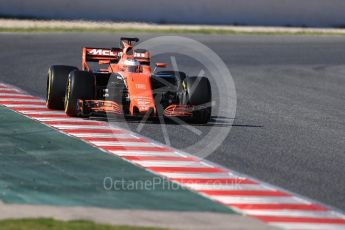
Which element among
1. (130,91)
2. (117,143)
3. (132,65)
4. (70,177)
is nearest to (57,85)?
(132,65)

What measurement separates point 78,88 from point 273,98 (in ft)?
21.9

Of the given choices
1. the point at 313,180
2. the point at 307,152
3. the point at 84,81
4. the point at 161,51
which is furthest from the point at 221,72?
the point at 313,180

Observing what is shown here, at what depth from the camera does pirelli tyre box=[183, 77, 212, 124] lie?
15961 mm

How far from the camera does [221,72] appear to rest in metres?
27.0

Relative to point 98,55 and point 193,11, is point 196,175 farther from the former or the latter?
point 193,11

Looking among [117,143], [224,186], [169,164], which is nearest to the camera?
[224,186]

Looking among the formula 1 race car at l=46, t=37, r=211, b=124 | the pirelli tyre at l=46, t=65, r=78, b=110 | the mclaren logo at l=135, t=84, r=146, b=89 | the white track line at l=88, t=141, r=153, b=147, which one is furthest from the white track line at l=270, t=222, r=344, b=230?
the pirelli tyre at l=46, t=65, r=78, b=110

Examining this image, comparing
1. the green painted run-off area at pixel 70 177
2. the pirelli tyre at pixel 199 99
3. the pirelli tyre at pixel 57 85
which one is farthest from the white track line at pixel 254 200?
the pirelli tyre at pixel 57 85

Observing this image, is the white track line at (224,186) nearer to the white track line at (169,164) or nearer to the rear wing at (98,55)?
the white track line at (169,164)

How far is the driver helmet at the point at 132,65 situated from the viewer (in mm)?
16406

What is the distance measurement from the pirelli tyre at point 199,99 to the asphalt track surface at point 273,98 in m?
0.22

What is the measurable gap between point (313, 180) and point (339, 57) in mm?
21940

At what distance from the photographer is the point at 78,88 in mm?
15789

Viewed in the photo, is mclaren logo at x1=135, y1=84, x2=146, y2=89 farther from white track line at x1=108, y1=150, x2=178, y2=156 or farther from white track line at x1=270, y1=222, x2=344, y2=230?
white track line at x1=270, y1=222, x2=344, y2=230
